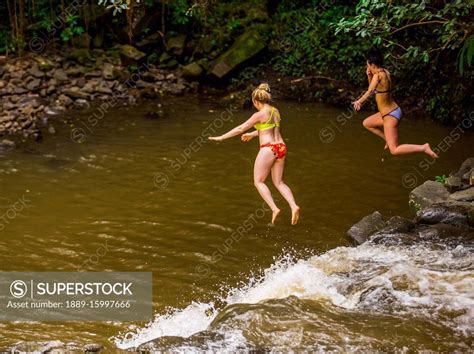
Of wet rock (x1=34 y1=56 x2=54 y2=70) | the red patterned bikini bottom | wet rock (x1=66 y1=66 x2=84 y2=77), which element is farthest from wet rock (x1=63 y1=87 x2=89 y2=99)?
the red patterned bikini bottom

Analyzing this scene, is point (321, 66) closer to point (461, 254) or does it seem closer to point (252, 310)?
point (461, 254)

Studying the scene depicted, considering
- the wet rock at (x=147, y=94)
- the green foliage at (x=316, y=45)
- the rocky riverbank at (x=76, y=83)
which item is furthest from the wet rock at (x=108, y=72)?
the green foliage at (x=316, y=45)

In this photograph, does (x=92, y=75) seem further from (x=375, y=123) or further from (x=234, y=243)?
(x=375, y=123)

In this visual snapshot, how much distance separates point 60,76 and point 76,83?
1.60 feet

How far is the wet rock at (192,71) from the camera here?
56.9 ft

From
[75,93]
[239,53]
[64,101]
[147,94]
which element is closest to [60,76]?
[75,93]

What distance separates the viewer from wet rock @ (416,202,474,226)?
7566mm

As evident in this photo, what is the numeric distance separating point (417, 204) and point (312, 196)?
169cm

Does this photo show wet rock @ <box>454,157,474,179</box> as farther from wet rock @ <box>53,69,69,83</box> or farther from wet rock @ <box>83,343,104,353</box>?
wet rock @ <box>53,69,69,83</box>

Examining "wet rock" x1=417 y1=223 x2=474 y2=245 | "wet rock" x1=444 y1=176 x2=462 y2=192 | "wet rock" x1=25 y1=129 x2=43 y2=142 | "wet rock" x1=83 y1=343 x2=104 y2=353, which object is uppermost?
"wet rock" x1=25 y1=129 x2=43 y2=142

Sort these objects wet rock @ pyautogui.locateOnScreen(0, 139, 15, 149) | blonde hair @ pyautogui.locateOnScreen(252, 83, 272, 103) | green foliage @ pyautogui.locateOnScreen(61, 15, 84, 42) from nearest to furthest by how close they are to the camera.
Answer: blonde hair @ pyautogui.locateOnScreen(252, 83, 272, 103), wet rock @ pyautogui.locateOnScreen(0, 139, 15, 149), green foliage @ pyautogui.locateOnScreen(61, 15, 84, 42)

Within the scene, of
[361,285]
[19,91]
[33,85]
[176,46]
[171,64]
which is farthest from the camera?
[176,46]

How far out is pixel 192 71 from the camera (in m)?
17.3

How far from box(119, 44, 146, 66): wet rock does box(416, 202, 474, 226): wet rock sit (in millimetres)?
11706
